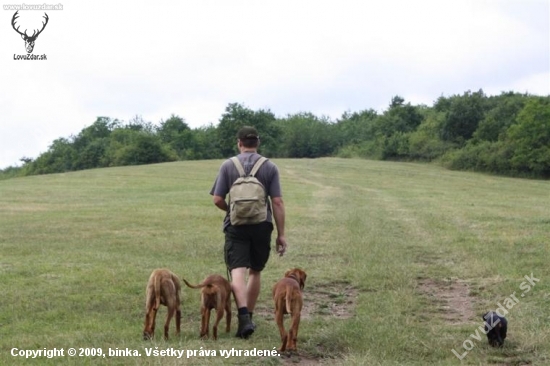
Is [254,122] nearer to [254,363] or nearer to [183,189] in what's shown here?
[183,189]

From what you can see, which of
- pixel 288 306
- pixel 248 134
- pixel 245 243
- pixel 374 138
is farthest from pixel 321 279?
pixel 374 138

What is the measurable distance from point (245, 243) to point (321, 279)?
149 inches

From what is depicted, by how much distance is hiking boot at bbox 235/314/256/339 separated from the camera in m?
6.98

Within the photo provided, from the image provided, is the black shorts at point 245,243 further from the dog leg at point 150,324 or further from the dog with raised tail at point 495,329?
the dog with raised tail at point 495,329

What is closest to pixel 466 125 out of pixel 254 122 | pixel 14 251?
pixel 254 122

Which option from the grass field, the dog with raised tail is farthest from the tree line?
the dog with raised tail

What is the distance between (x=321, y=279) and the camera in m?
10.9

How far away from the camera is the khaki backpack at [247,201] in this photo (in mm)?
7105

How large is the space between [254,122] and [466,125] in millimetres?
32204

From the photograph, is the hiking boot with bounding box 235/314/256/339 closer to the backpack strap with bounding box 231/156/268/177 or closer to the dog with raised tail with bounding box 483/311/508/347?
the backpack strap with bounding box 231/156/268/177

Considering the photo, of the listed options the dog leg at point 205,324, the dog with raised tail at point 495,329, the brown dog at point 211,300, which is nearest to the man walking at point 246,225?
the brown dog at point 211,300

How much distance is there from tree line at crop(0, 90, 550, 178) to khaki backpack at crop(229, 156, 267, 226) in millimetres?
54595

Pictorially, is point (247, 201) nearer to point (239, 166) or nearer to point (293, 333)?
point (239, 166)

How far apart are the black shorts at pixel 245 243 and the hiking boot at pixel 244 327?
589 mm
